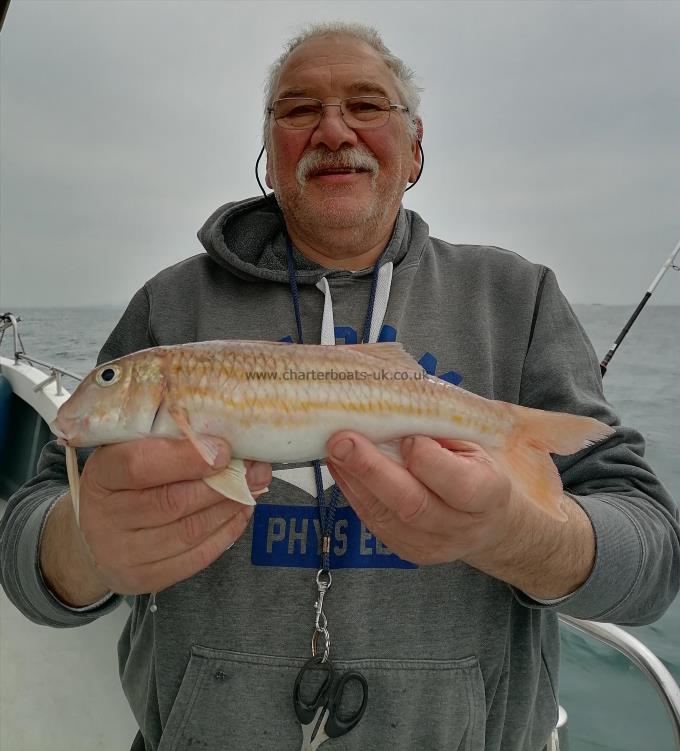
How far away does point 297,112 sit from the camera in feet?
8.44

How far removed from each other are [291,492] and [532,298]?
1.35 meters

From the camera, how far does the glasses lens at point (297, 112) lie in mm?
2518

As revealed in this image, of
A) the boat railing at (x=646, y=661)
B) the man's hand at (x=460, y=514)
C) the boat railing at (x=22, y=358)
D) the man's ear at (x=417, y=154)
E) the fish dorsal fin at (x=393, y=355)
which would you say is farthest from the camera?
the boat railing at (x=22, y=358)

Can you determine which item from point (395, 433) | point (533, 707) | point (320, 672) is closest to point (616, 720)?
point (533, 707)

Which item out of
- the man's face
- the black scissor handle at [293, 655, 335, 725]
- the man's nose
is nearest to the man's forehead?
the man's face

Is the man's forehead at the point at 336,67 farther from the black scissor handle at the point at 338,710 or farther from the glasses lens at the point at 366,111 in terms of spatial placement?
the black scissor handle at the point at 338,710

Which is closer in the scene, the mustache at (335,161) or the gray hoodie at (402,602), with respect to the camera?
the gray hoodie at (402,602)

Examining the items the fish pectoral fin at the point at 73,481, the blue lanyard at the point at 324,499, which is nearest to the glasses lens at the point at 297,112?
the blue lanyard at the point at 324,499

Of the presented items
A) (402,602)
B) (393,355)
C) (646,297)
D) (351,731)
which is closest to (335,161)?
(393,355)

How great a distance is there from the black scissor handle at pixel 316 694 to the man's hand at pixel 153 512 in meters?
0.59

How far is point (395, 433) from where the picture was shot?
1650mm

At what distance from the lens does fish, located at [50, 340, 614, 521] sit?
5.19ft

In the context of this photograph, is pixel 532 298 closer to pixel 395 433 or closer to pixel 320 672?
pixel 395 433

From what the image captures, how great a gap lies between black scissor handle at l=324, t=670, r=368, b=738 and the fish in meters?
0.79
